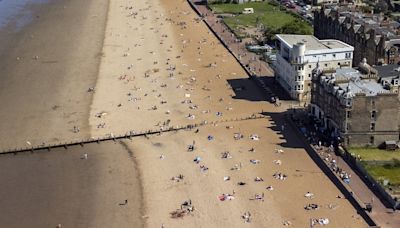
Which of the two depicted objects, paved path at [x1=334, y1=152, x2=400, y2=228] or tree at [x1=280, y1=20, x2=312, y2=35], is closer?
paved path at [x1=334, y1=152, x2=400, y2=228]

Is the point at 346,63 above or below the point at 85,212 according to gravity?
above

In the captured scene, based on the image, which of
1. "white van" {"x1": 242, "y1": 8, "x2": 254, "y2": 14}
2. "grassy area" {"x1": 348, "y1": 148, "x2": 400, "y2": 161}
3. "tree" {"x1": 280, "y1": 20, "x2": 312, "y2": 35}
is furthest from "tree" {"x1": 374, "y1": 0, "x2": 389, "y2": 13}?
"grassy area" {"x1": 348, "y1": 148, "x2": 400, "y2": 161}

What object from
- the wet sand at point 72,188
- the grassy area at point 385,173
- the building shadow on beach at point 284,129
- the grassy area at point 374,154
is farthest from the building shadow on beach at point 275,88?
the wet sand at point 72,188

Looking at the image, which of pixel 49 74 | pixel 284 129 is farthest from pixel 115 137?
pixel 49 74

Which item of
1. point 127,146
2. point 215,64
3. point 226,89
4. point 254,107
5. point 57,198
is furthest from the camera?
point 215,64

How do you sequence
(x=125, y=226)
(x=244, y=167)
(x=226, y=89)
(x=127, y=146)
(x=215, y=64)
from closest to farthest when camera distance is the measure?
(x=125, y=226) → (x=244, y=167) → (x=127, y=146) → (x=226, y=89) → (x=215, y=64)

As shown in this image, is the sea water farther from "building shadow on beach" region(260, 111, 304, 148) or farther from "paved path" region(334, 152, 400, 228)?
"paved path" region(334, 152, 400, 228)

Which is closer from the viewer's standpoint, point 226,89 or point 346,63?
point 346,63

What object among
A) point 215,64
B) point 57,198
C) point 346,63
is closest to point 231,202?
point 57,198

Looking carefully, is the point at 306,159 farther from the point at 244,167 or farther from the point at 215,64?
the point at 215,64
